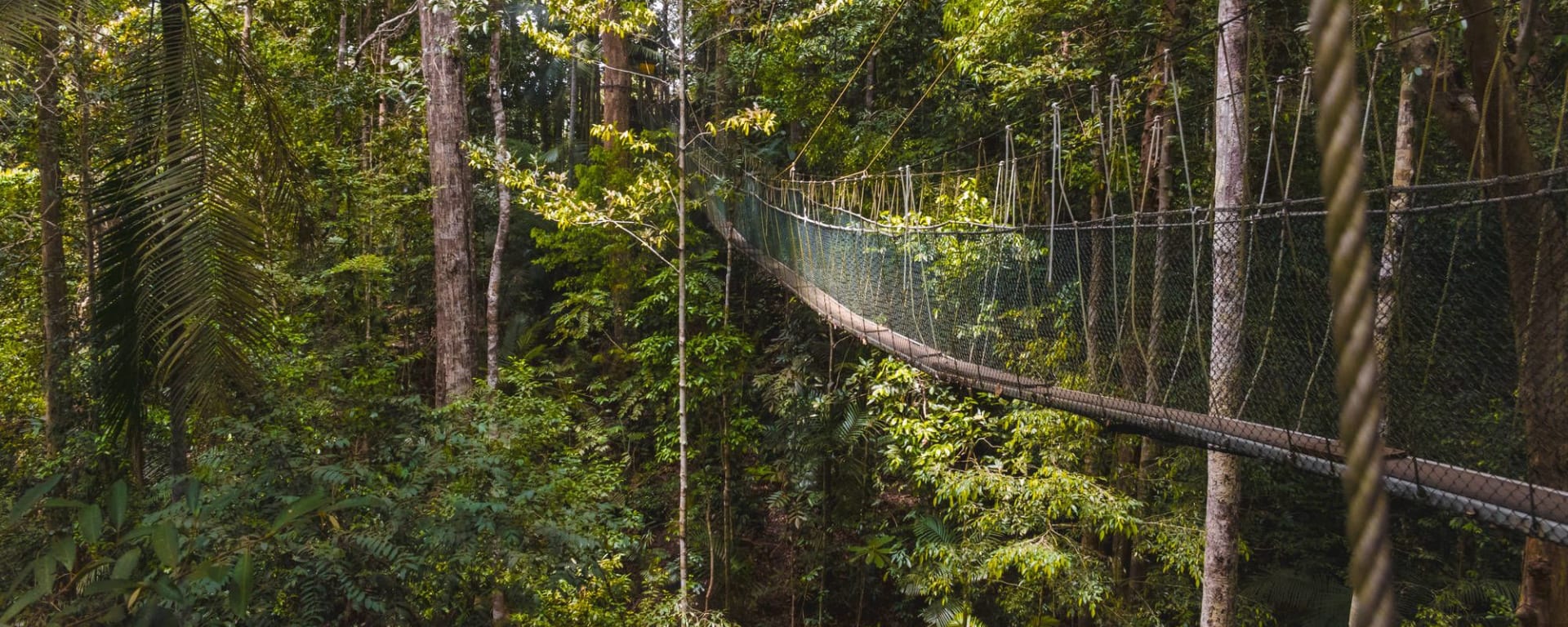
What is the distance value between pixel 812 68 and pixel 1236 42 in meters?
3.94

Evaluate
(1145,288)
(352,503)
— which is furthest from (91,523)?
(1145,288)

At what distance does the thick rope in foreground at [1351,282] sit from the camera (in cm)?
25

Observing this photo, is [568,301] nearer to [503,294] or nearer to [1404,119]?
[503,294]

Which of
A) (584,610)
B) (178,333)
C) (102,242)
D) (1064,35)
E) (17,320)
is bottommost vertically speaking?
(584,610)

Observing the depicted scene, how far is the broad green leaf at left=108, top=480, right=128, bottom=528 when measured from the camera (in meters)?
1.04

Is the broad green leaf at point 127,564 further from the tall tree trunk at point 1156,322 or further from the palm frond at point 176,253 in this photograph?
the tall tree trunk at point 1156,322

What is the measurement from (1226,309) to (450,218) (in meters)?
3.21

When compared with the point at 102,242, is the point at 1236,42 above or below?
above

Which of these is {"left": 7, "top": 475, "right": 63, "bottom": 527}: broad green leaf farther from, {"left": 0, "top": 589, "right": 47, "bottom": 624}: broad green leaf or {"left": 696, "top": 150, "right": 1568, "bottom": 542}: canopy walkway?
{"left": 696, "top": 150, "right": 1568, "bottom": 542}: canopy walkway

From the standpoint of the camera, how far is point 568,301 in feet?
17.4

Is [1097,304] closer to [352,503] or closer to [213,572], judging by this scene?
[352,503]

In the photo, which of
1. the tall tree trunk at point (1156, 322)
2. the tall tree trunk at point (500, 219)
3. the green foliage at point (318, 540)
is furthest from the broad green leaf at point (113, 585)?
the tall tree trunk at point (500, 219)

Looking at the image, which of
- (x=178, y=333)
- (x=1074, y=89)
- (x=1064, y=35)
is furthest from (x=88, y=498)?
(x=1074, y=89)

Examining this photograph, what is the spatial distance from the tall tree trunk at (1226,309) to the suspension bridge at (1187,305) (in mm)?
74
